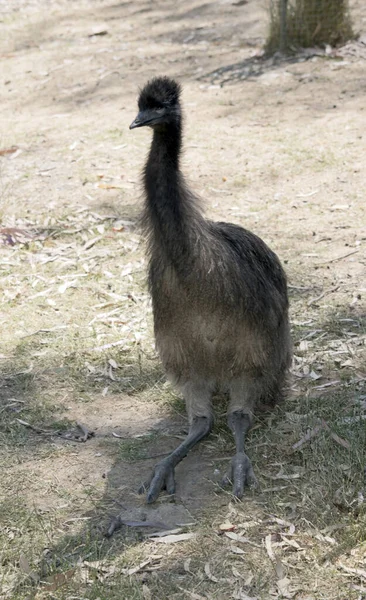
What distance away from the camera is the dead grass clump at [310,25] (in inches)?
370

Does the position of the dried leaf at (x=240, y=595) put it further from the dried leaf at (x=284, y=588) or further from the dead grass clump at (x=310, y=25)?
the dead grass clump at (x=310, y=25)

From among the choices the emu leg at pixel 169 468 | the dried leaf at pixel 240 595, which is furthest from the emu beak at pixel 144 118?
the dried leaf at pixel 240 595

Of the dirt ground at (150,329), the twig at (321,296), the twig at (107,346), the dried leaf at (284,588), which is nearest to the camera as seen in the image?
the dried leaf at (284,588)

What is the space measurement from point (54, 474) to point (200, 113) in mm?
5365

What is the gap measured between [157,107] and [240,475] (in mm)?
1623

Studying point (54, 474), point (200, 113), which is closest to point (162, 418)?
point (54, 474)

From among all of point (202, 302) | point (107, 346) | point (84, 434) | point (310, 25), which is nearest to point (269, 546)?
point (202, 302)

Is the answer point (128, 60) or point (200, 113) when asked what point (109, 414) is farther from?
point (128, 60)

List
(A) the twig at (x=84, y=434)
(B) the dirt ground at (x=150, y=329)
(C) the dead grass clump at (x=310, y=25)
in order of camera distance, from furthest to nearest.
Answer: (C) the dead grass clump at (x=310, y=25) < (A) the twig at (x=84, y=434) < (B) the dirt ground at (x=150, y=329)

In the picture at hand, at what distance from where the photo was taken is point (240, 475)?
375 centimetres

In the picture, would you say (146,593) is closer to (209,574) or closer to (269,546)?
Answer: (209,574)

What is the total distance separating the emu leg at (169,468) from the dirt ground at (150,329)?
0.07 meters

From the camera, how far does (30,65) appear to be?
425 inches

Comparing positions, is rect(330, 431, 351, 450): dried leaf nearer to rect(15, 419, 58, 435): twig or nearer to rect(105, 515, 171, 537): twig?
rect(105, 515, 171, 537): twig
